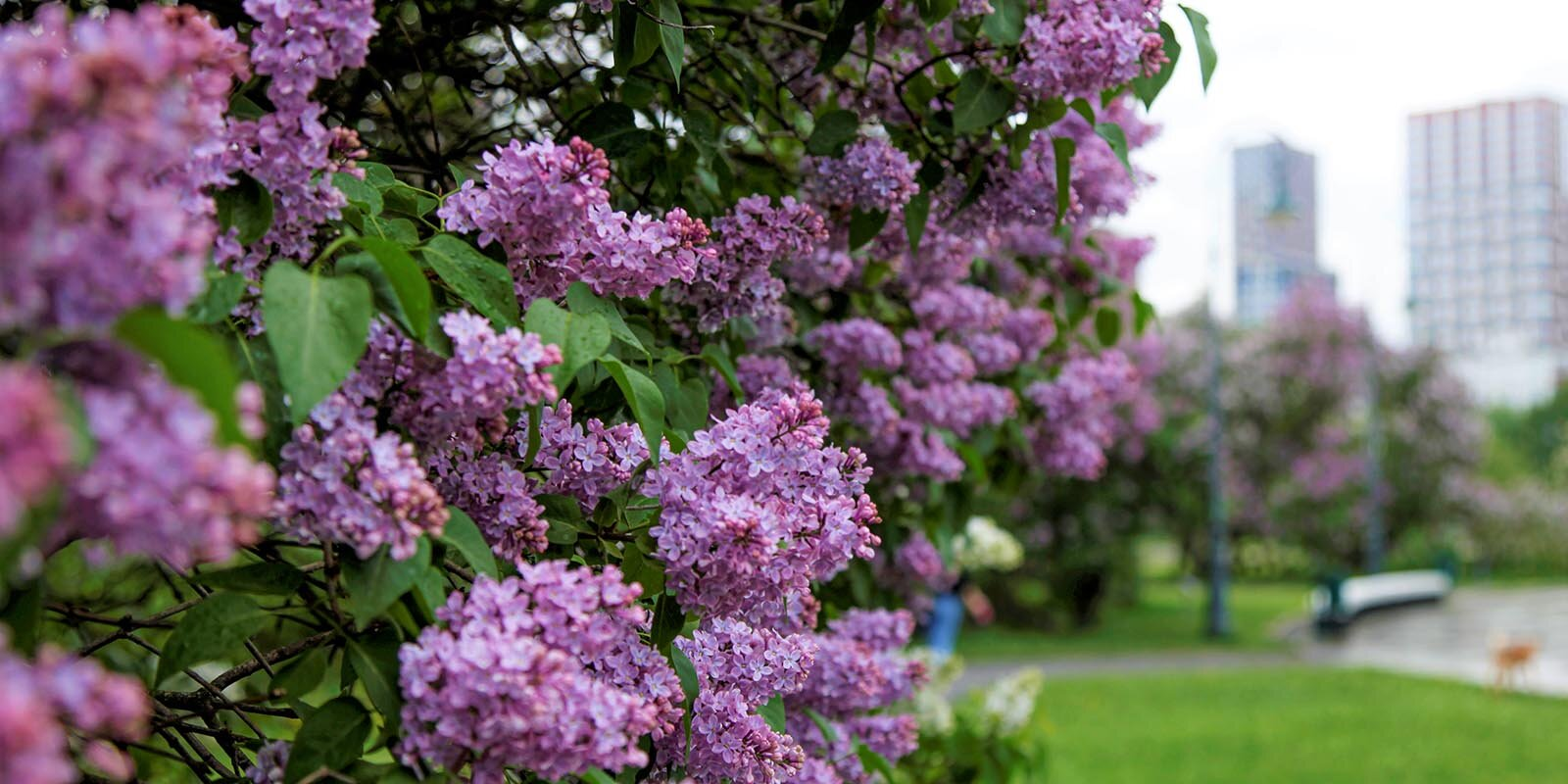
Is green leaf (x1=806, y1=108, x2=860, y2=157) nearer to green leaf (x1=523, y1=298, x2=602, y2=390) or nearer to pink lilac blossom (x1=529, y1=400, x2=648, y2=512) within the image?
pink lilac blossom (x1=529, y1=400, x2=648, y2=512)

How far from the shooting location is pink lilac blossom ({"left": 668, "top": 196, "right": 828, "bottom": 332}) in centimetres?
218

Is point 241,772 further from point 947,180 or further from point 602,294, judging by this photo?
point 947,180

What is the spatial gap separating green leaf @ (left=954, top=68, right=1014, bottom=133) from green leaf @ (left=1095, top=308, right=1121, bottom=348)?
139cm

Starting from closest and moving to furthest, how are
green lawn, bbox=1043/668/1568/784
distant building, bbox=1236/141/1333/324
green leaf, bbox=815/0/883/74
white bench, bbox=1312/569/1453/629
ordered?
green leaf, bbox=815/0/883/74 < green lawn, bbox=1043/668/1568/784 < distant building, bbox=1236/141/1333/324 < white bench, bbox=1312/569/1453/629

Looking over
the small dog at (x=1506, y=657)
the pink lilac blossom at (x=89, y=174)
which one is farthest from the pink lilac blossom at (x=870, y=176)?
the small dog at (x=1506, y=657)

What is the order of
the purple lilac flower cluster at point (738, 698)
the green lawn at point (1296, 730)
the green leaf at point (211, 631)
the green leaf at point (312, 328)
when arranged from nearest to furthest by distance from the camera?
the green leaf at point (312, 328) < the green leaf at point (211, 631) < the purple lilac flower cluster at point (738, 698) < the green lawn at point (1296, 730)

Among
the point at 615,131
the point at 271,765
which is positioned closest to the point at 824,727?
the point at 615,131

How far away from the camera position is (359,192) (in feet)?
4.86

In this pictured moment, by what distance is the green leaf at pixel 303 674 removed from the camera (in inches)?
59.7

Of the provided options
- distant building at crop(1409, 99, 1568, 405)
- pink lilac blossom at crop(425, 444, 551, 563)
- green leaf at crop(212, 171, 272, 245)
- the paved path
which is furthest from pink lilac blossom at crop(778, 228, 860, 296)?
distant building at crop(1409, 99, 1568, 405)

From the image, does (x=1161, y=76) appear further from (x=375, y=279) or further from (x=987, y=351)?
(x=375, y=279)

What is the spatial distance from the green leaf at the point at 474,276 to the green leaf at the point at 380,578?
25 centimetres

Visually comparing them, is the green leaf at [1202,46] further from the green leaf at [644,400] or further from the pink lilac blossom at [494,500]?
the pink lilac blossom at [494,500]

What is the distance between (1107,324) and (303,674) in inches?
98.4
